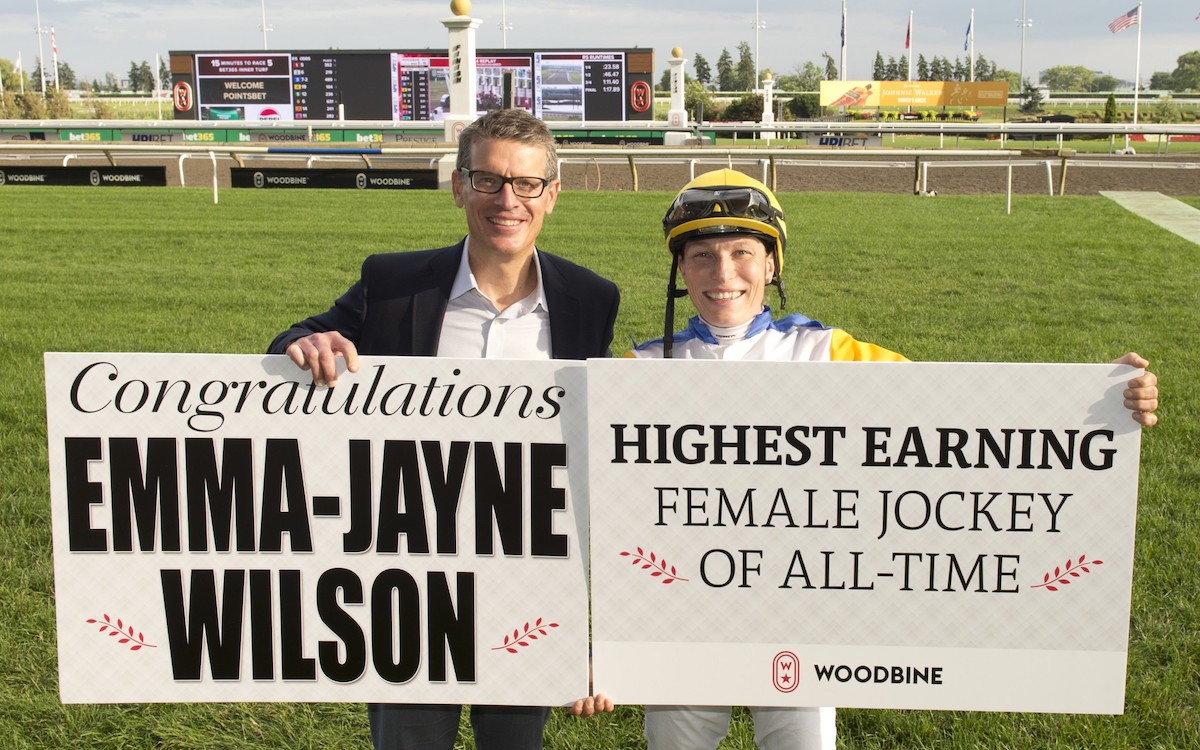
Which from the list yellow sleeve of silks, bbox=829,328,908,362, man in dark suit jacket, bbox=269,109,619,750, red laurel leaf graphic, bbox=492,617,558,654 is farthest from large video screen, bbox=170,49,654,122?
red laurel leaf graphic, bbox=492,617,558,654

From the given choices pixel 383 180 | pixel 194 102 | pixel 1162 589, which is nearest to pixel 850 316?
pixel 1162 589

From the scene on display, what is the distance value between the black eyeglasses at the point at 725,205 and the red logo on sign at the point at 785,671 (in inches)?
42.9

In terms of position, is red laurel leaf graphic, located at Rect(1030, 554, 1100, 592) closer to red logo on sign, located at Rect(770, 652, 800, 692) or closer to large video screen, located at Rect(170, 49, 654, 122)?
red logo on sign, located at Rect(770, 652, 800, 692)

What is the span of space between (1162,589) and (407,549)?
3234 millimetres

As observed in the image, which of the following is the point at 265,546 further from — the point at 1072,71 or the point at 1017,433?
the point at 1072,71

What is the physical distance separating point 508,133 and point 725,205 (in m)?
0.58

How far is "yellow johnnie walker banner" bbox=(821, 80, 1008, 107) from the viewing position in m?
69.7

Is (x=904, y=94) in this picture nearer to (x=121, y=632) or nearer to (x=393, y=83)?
(x=393, y=83)

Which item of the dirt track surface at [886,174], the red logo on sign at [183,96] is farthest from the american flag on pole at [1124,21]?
the red logo on sign at [183,96]

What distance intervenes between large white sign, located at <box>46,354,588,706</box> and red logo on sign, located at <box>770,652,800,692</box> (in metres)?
0.47

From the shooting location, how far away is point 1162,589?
4.43 m

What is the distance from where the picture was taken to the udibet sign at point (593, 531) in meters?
2.61

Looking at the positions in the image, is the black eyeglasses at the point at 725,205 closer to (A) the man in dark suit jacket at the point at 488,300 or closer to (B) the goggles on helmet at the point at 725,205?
(B) the goggles on helmet at the point at 725,205

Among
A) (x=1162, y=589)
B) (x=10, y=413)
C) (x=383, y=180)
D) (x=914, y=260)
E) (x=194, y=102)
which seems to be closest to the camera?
(x=1162, y=589)
